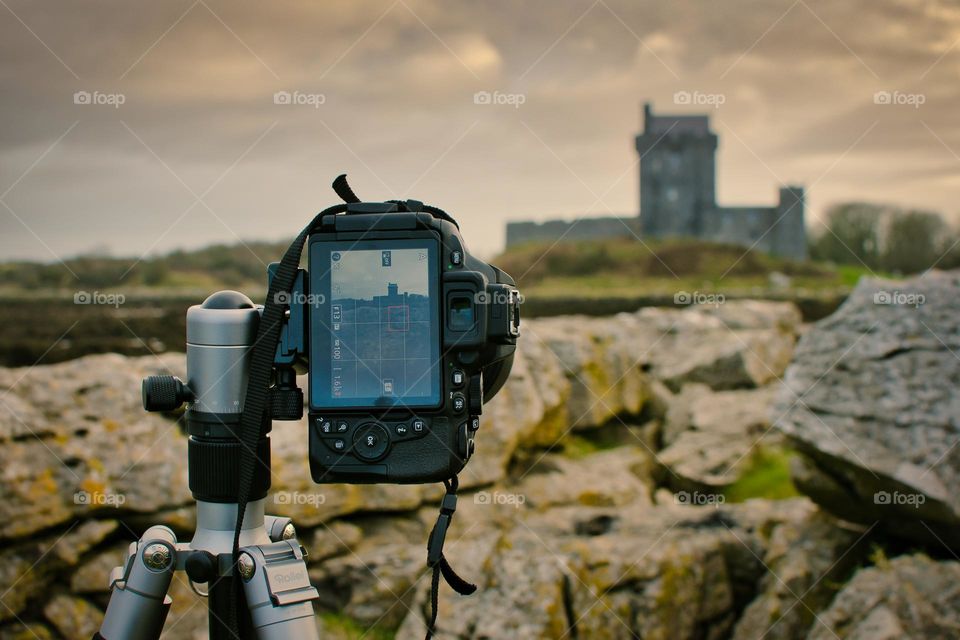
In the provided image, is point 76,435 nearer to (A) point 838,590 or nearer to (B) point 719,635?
(B) point 719,635

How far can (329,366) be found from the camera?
7.98 ft

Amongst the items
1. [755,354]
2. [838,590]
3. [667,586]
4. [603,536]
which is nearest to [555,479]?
[603,536]

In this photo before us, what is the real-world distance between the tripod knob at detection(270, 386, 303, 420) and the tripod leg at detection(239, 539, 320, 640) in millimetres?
392

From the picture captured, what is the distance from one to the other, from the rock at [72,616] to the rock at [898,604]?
4774 mm

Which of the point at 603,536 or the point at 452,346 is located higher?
the point at 452,346

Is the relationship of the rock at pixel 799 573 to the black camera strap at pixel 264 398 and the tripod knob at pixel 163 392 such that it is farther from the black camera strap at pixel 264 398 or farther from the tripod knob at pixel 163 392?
the tripod knob at pixel 163 392

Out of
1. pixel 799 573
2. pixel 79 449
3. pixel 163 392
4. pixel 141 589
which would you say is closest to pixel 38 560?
pixel 79 449

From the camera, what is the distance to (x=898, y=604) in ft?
17.6

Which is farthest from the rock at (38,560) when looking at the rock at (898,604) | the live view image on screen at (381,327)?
the rock at (898,604)

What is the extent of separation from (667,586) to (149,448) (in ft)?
12.3

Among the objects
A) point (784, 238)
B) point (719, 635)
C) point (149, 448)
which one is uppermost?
point (784, 238)

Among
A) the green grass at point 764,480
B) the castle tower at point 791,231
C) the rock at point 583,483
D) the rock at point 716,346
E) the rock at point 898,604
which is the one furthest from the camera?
the castle tower at point 791,231

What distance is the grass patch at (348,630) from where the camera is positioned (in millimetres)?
5672

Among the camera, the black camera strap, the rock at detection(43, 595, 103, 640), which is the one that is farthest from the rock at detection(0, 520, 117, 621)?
the camera
